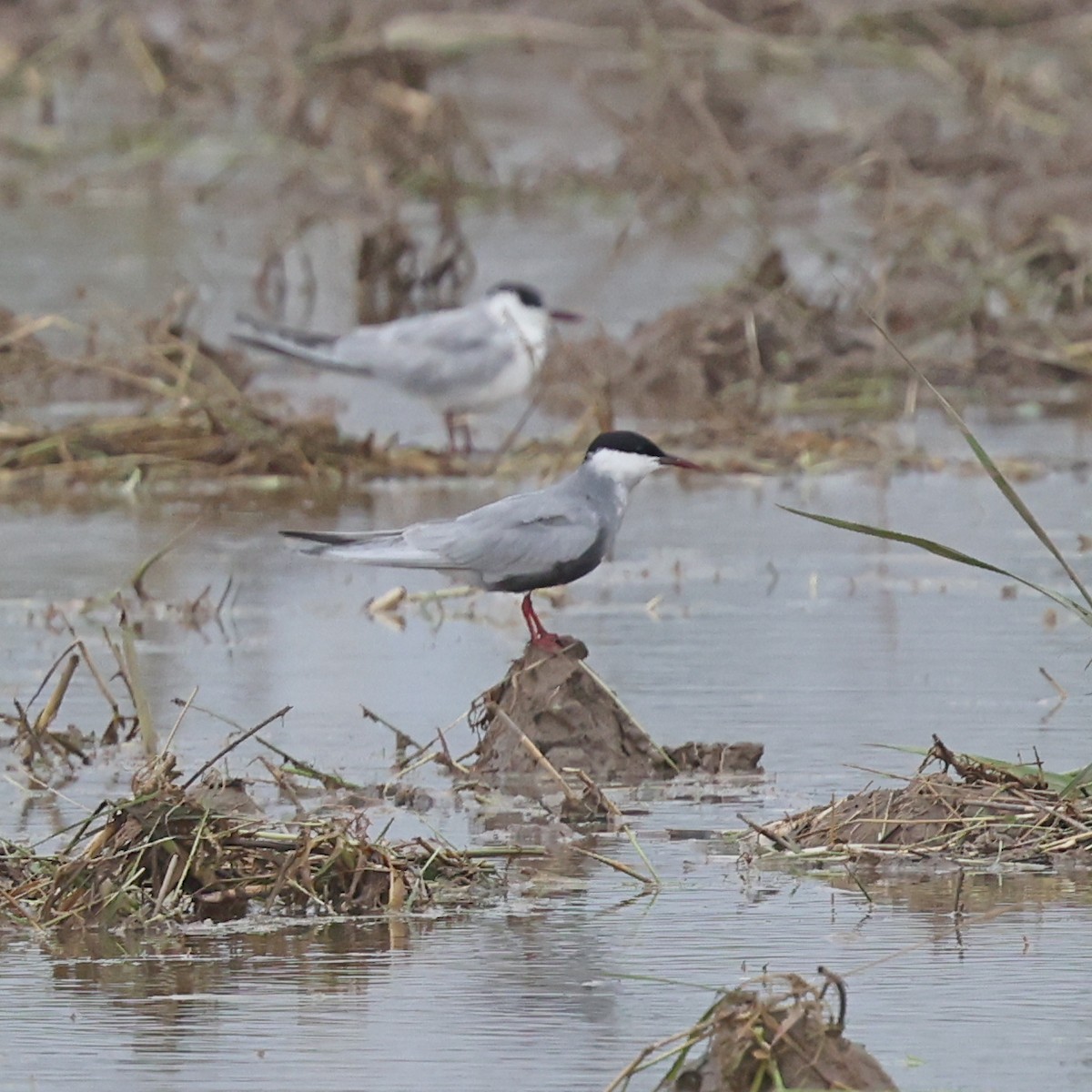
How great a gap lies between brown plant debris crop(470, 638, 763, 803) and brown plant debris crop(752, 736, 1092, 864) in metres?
0.79

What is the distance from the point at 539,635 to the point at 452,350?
5654 mm

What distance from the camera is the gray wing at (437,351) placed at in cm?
1321

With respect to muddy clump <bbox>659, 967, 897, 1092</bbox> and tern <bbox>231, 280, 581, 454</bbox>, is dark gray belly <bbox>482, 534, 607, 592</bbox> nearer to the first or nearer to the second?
muddy clump <bbox>659, 967, 897, 1092</bbox>

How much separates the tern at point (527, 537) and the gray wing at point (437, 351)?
4806mm

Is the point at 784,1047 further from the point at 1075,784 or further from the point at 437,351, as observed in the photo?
the point at 437,351

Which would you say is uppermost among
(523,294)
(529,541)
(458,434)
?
(523,294)

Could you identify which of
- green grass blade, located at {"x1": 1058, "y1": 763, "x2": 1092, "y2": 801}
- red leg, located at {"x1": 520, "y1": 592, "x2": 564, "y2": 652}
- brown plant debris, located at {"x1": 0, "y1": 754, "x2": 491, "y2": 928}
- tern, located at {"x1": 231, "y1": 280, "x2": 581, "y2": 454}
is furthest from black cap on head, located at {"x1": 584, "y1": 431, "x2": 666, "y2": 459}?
tern, located at {"x1": 231, "y1": 280, "x2": 581, "y2": 454}

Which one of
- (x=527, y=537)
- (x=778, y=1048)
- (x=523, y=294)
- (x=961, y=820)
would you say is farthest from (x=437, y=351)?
(x=778, y=1048)

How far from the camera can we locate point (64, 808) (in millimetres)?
6812

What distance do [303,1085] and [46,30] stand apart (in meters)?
23.5

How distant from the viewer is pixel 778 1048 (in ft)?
14.4

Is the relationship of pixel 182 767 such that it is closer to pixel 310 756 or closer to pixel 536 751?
pixel 310 756

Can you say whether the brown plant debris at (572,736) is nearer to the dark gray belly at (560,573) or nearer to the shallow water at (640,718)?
the shallow water at (640,718)

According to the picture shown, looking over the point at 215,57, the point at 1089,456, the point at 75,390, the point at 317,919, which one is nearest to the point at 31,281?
the point at 75,390
